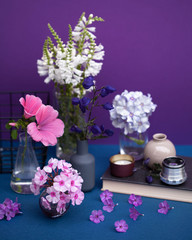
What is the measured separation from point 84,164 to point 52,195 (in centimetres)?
22

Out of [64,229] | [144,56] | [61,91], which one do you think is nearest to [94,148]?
[61,91]

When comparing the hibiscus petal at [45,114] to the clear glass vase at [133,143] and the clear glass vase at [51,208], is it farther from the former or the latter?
the clear glass vase at [133,143]

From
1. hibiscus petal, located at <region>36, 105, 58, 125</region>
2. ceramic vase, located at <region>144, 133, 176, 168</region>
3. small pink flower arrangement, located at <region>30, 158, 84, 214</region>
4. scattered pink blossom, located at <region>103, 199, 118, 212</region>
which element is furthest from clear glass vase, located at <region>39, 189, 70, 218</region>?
ceramic vase, located at <region>144, 133, 176, 168</region>

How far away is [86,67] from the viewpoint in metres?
1.43

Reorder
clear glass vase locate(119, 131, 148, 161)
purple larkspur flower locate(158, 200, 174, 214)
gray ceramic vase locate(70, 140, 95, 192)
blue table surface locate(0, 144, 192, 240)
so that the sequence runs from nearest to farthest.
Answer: blue table surface locate(0, 144, 192, 240)
purple larkspur flower locate(158, 200, 174, 214)
gray ceramic vase locate(70, 140, 95, 192)
clear glass vase locate(119, 131, 148, 161)

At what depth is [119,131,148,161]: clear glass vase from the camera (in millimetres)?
1489

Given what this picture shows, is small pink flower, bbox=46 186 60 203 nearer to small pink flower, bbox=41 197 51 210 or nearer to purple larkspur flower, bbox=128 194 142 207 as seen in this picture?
small pink flower, bbox=41 197 51 210

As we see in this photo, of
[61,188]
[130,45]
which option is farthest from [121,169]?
[130,45]

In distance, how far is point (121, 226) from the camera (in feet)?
3.46

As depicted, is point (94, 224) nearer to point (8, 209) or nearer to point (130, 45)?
point (8, 209)

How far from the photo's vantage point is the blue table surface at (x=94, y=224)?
104cm

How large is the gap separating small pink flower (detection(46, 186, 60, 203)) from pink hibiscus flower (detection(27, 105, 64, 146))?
14 centimetres

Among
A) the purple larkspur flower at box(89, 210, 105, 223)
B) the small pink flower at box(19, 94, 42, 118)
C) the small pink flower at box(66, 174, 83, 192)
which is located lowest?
the purple larkspur flower at box(89, 210, 105, 223)

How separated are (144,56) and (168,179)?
25.4 inches
